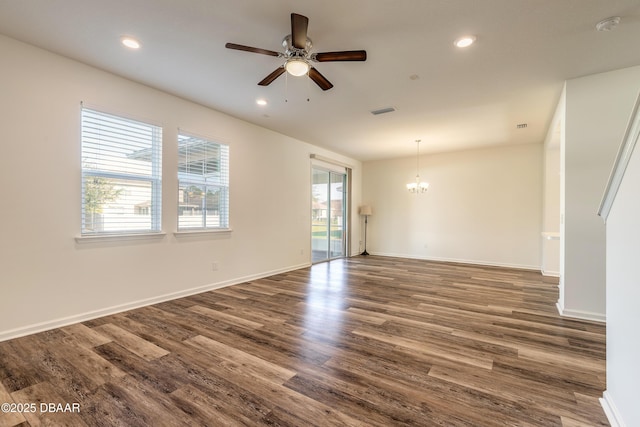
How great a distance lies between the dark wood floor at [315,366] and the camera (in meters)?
1.74

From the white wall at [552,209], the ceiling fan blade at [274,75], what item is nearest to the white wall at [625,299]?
the ceiling fan blade at [274,75]

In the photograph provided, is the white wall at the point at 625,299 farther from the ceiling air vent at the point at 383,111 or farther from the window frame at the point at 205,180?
the window frame at the point at 205,180

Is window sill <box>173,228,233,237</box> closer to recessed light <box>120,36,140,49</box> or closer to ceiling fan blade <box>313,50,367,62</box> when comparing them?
recessed light <box>120,36,140,49</box>

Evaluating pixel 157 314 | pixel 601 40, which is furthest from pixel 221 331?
pixel 601 40

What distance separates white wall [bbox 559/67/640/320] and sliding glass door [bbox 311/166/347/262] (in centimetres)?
477

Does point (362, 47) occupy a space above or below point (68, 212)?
above

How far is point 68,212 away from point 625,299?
4659 millimetres

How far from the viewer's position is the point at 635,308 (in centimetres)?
141

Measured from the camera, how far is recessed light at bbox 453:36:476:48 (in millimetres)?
2668

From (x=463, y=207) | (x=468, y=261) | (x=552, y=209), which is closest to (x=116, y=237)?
(x=463, y=207)

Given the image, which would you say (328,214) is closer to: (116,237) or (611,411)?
(116,237)

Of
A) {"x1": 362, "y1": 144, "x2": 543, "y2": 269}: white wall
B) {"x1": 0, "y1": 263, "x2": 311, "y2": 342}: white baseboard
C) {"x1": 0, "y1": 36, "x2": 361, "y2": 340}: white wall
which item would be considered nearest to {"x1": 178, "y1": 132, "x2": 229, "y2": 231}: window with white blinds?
{"x1": 0, "y1": 36, "x2": 361, "y2": 340}: white wall

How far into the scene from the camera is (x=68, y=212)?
310 centimetres

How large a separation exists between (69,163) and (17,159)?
39cm
